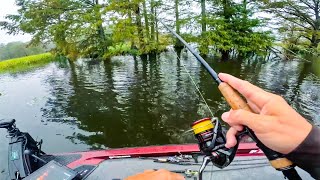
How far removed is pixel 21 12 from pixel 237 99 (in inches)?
1042

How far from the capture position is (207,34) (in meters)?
16.8

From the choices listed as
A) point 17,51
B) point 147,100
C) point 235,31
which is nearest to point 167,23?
point 235,31

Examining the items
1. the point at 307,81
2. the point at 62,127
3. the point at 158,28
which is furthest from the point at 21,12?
the point at 307,81

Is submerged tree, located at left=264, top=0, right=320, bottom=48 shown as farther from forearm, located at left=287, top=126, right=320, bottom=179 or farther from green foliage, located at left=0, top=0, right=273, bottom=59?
forearm, located at left=287, top=126, right=320, bottom=179

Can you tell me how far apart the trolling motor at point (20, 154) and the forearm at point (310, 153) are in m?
2.78

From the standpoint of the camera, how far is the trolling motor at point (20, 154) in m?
2.92

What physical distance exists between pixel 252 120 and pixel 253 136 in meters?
0.19

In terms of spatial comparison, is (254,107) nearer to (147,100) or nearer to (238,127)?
(238,127)

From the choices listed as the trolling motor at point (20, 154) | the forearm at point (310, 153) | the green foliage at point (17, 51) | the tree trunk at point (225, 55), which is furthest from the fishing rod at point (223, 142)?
the green foliage at point (17, 51)

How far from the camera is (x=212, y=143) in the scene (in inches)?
72.5

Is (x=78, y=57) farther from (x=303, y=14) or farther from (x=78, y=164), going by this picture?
(x=78, y=164)

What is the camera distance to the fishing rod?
121 cm

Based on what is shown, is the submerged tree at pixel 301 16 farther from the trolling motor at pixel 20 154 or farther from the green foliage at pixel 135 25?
the trolling motor at pixel 20 154

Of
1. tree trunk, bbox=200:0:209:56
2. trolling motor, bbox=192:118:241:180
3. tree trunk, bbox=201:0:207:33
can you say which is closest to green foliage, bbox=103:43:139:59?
tree trunk, bbox=200:0:209:56
